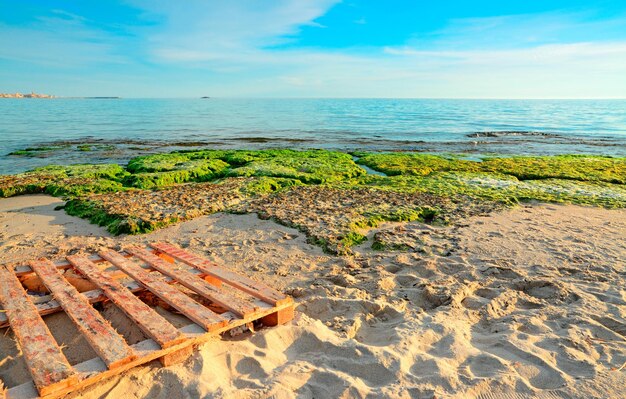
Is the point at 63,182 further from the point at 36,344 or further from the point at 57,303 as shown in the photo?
the point at 36,344

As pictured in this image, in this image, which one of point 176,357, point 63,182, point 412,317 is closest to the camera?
point 176,357

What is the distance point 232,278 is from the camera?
416cm

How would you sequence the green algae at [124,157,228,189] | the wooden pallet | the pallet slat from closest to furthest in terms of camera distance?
the wooden pallet → the pallet slat → the green algae at [124,157,228,189]

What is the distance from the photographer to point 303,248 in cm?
577

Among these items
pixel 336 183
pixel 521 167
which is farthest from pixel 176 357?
pixel 521 167

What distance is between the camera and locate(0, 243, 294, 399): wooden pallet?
2.66 m

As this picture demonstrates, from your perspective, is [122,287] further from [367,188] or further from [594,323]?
[367,188]

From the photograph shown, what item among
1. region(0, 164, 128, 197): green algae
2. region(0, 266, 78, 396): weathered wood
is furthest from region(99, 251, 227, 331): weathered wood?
region(0, 164, 128, 197): green algae

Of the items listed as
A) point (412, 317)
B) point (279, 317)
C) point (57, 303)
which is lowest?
point (412, 317)

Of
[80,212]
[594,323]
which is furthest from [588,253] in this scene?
[80,212]

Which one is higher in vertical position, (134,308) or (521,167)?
(134,308)

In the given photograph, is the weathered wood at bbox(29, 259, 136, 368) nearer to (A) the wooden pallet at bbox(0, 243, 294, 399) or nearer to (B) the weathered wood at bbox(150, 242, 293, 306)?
(A) the wooden pallet at bbox(0, 243, 294, 399)

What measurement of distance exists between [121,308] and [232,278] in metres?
1.06

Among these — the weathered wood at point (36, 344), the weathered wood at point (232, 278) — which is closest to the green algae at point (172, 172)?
the weathered wood at point (232, 278)
